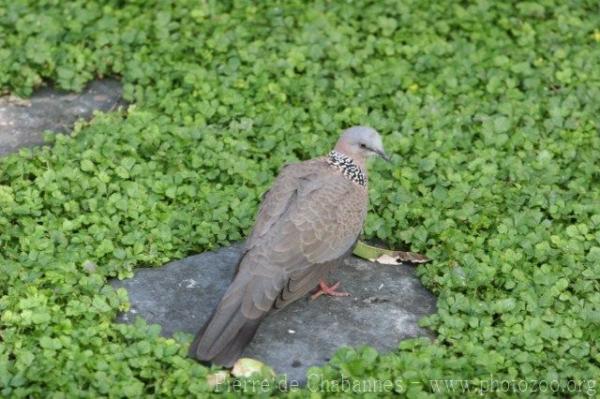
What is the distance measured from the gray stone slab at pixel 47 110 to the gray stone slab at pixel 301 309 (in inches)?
69.7

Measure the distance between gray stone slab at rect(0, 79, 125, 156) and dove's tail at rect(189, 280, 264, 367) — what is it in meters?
2.54

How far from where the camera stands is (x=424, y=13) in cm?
915

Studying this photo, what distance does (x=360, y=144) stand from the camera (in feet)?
23.0

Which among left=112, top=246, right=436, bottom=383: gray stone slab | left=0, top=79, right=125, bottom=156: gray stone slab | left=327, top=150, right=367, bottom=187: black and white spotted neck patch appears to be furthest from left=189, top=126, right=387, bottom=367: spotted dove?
left=0, top=79, right=125, bottom=156: gray stone slab

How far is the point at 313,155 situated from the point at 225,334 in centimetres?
224

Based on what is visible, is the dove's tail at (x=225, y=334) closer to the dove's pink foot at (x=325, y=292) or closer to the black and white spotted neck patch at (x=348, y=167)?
the dove's pink foot at (x=325, y=292)

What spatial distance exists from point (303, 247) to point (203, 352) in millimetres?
894

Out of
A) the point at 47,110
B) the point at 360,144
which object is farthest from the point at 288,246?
the point at 47,110

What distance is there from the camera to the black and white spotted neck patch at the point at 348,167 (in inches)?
269

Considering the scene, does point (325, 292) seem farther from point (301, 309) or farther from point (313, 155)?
point (313, 155)

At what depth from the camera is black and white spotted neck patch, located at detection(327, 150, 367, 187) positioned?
6.83 meters

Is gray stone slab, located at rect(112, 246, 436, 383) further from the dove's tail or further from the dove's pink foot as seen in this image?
the dove's tail

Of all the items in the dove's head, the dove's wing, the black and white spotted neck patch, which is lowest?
the dove's wing

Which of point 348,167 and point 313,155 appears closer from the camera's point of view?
point 348,167
